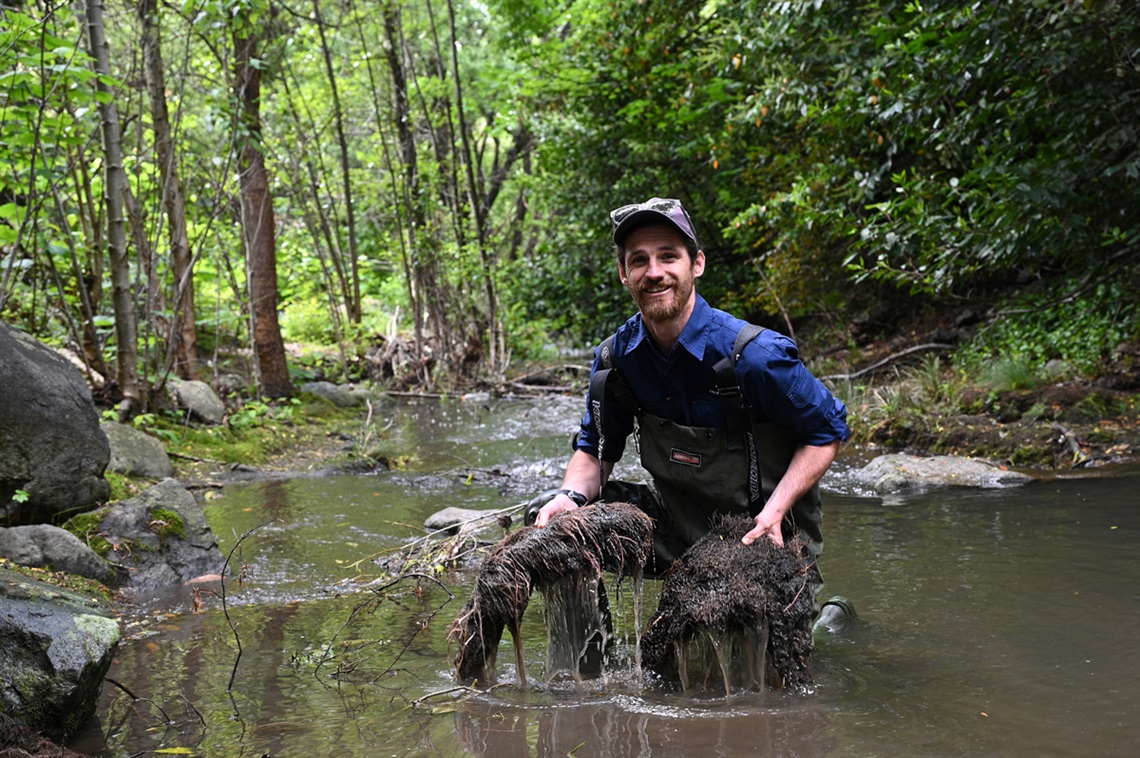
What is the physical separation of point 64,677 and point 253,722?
60cm

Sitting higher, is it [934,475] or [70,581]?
[70,581]

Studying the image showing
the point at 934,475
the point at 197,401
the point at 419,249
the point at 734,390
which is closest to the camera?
the point at 734,390

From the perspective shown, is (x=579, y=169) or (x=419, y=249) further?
(x=579, y=169)

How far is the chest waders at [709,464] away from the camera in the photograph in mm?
3512

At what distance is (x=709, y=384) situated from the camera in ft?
11.7

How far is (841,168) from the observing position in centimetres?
1004

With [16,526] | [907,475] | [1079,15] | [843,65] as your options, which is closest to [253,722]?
[16,526]

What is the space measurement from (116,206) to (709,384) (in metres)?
5.65

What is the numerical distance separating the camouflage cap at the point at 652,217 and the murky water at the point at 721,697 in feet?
5.30

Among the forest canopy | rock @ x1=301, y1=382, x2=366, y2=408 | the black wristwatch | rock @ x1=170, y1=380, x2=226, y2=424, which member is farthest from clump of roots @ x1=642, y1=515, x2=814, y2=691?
rock @ x1=301, y1=382, x2=366, y2=408

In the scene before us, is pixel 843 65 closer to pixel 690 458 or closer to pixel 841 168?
pixel 841 168

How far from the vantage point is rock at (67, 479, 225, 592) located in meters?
5.06

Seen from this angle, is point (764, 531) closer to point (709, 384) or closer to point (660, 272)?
point (709, 384)

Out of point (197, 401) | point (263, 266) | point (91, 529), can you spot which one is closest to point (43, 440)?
point (91, 529)
